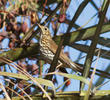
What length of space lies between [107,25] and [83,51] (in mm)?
209

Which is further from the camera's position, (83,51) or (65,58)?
(65,58)

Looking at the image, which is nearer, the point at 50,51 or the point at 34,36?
the point at 34,36

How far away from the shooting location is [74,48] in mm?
1521

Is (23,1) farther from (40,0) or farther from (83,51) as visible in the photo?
(83,51)

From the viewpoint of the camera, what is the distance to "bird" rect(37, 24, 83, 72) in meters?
1.73

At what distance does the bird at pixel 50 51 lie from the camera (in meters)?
1.73

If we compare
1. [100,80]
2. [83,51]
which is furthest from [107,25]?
[100,80]

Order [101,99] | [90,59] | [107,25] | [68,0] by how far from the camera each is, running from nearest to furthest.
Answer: [101,99] < [90,59] < [107,25] < [68,0]

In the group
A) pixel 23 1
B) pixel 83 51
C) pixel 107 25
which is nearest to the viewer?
pixel 107 25

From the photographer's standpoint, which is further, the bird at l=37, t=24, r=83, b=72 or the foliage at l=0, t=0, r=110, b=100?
the bird at l=37, t=24, r=83, b=72

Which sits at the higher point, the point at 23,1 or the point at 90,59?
the point at 23,1

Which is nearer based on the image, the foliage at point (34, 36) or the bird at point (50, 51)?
the foliage at point (34, 36)

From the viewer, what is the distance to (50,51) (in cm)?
226

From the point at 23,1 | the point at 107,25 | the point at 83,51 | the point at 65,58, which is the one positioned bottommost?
the point at 65,58
